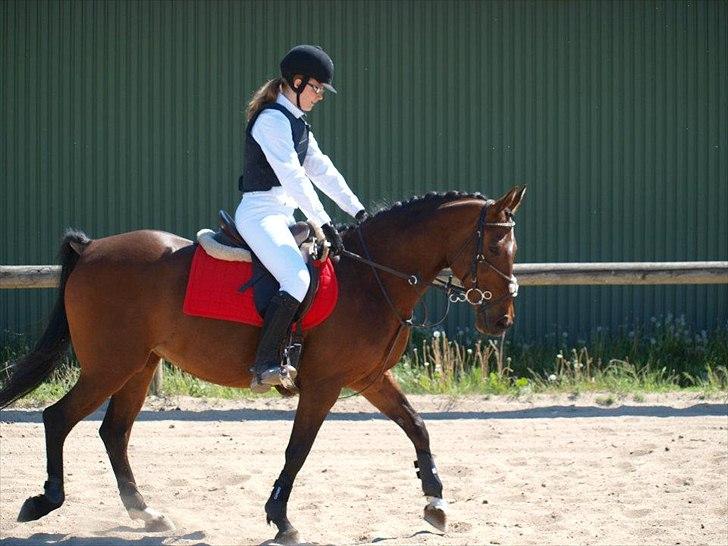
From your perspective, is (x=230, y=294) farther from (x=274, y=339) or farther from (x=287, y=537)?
(x=287, y=537)

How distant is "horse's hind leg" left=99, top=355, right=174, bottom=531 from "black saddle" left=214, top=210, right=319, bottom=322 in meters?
0.90

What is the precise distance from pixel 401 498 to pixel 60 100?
7.35 metres

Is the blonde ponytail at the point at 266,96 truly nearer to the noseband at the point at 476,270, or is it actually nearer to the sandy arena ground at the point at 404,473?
the noseband at the point at 476,270

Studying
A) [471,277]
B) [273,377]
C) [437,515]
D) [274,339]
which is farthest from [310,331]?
[437,515]

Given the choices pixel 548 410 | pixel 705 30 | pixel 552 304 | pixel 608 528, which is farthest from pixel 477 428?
pixel 705 30

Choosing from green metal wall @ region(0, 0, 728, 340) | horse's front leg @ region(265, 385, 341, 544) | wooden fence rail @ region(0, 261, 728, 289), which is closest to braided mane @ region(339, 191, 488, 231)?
horse's front leg @ region(265, 385, 341, 544)

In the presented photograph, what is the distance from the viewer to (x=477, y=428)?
374 inches

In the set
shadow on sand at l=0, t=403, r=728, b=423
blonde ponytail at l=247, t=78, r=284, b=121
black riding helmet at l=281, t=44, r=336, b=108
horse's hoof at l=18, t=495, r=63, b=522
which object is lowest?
shadow on sand at l=0, t=403, r=728, b=423

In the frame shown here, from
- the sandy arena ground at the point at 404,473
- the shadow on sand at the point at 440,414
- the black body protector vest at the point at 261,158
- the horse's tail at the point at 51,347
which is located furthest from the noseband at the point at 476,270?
the shadow on sand at the point at 440,414

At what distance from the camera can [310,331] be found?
260 inches

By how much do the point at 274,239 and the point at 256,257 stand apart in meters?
0.19

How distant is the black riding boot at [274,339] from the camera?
6.36m

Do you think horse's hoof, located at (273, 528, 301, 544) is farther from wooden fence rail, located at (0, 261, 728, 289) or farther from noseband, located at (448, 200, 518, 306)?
wooden fence rail, located at (0, 261, 728, 289)

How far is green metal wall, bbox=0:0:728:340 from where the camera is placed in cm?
1288
